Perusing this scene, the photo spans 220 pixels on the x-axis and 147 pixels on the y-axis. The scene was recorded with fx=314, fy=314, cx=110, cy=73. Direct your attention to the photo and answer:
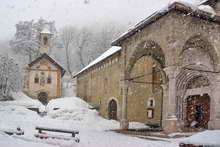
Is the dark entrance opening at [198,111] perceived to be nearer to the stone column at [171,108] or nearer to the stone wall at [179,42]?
the stone wall at [179,42]

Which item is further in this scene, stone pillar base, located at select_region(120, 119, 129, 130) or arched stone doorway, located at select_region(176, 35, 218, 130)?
stone pillar base, located at select_region(120, 119, 129, 130)

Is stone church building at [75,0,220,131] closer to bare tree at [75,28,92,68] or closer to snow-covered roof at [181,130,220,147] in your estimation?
snow-covered roof at [181,130,220,147]

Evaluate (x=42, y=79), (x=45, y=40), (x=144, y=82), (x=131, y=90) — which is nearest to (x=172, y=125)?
(x=144, y=82)

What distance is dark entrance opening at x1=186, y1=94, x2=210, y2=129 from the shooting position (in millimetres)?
18219

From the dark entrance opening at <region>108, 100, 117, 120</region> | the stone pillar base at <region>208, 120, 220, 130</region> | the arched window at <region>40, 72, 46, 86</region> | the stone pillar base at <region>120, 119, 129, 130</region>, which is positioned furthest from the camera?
the arched window at <region>40, 72, 46, 86</region>

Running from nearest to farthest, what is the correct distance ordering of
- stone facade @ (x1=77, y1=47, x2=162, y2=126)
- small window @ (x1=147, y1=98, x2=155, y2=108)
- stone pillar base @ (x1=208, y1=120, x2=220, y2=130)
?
1. stone pillar base @ (x1=208, y1=120, x2=220, y2=130)
2. stone facade @ (x1=77, y1=47, x2=162, y2=126)
3. small window @ (x1=147, y1=98, x2=155, y2=108)

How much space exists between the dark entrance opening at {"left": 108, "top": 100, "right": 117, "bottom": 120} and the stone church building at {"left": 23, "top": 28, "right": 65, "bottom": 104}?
57.4 ft

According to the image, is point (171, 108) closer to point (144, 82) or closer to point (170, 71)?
point (170, 71)

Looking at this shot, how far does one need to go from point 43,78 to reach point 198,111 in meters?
27.2

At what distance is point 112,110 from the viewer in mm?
26250

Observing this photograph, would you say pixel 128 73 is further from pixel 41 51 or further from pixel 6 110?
pixel 41 51

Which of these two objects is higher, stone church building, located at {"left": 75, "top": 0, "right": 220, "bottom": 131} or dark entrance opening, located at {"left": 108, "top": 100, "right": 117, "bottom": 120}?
stone church building, located at {"left": 75, "top": 0, "right": 220, "bottom": 131}

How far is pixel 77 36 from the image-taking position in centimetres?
5678

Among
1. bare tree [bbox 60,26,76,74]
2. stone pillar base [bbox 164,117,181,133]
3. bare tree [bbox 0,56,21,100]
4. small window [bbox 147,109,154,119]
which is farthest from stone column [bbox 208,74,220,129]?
bare tree [bbox 60,26,76,74]
